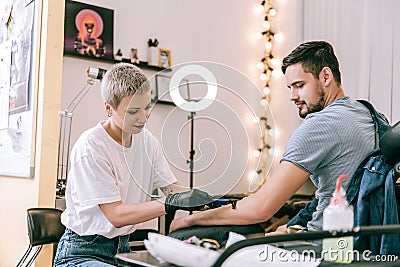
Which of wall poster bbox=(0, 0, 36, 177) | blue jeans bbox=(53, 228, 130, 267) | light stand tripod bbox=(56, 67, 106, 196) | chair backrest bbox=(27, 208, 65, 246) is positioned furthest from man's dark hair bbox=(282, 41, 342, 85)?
light stand tripod bbox=(56, 67, 106, 196)

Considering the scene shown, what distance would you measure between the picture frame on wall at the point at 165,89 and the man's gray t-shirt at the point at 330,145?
339 millimetres

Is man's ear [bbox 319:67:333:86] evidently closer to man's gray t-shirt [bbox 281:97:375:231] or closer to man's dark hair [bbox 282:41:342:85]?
man's dark hair [bbox 282:41:342:85]

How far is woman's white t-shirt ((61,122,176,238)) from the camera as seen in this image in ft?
5.54

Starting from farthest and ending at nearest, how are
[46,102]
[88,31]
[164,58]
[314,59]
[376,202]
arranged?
[164,58] < [88,31] < [46,102] < [314,59] < [376,202]

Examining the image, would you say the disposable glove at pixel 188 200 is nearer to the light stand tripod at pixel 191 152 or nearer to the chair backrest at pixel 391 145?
the light stand tripod at pixel 191 152

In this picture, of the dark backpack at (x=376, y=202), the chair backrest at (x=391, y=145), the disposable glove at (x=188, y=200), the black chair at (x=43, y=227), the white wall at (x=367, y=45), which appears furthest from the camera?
the white wall at (x=367, y=45)

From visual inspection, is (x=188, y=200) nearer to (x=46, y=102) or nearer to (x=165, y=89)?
(x=165, y=89)

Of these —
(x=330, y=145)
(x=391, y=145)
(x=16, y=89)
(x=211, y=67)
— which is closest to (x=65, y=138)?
(x=16, y=89)

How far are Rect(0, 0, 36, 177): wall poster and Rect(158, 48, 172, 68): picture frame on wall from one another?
1.24 meters

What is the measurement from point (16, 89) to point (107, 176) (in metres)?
1.63

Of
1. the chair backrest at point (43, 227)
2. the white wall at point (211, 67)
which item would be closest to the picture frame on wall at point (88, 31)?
the white wall at point (211, 67)

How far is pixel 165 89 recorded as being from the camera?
5.18 feet

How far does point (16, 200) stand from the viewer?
10.5 feet

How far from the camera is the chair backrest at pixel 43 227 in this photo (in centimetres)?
244
